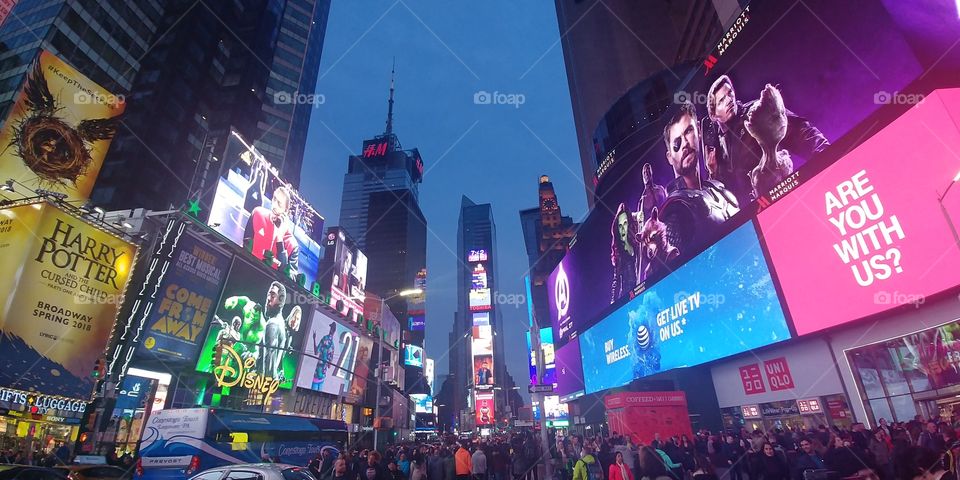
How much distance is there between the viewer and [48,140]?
1012 inches

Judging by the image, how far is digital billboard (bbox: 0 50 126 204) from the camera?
971 inches

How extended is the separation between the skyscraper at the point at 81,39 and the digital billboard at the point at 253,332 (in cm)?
2844

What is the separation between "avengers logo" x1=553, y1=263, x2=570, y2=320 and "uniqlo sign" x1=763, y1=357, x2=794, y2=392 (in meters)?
29.0

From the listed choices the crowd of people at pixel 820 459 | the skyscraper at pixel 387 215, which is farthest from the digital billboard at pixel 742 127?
the skyscraper at pixel 387 215

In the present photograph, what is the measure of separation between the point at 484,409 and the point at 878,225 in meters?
70.5

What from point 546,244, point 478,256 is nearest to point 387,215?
point 546,244

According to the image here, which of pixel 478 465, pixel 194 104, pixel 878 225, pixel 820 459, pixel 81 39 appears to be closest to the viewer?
pixel 820 459

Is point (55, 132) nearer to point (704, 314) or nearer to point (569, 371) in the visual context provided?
point (704, 314)

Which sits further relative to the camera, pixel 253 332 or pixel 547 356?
pixel 547 356

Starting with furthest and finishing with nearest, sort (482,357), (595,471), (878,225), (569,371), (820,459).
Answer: (482,357), (569,371), (595,471), (878,225), (820,459)

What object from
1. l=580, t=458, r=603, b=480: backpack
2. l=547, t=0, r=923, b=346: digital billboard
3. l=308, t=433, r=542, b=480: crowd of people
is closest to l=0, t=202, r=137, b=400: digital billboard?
l=308, t=433, r=542, b=480: crowd of people

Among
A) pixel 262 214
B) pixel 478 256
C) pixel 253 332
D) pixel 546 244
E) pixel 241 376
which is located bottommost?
pixel 241 376

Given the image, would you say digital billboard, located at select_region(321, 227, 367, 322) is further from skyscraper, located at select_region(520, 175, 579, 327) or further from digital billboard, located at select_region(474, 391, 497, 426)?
skyscraper, located at select_region(520, 175, 579, 327)

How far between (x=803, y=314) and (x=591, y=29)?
235ft
